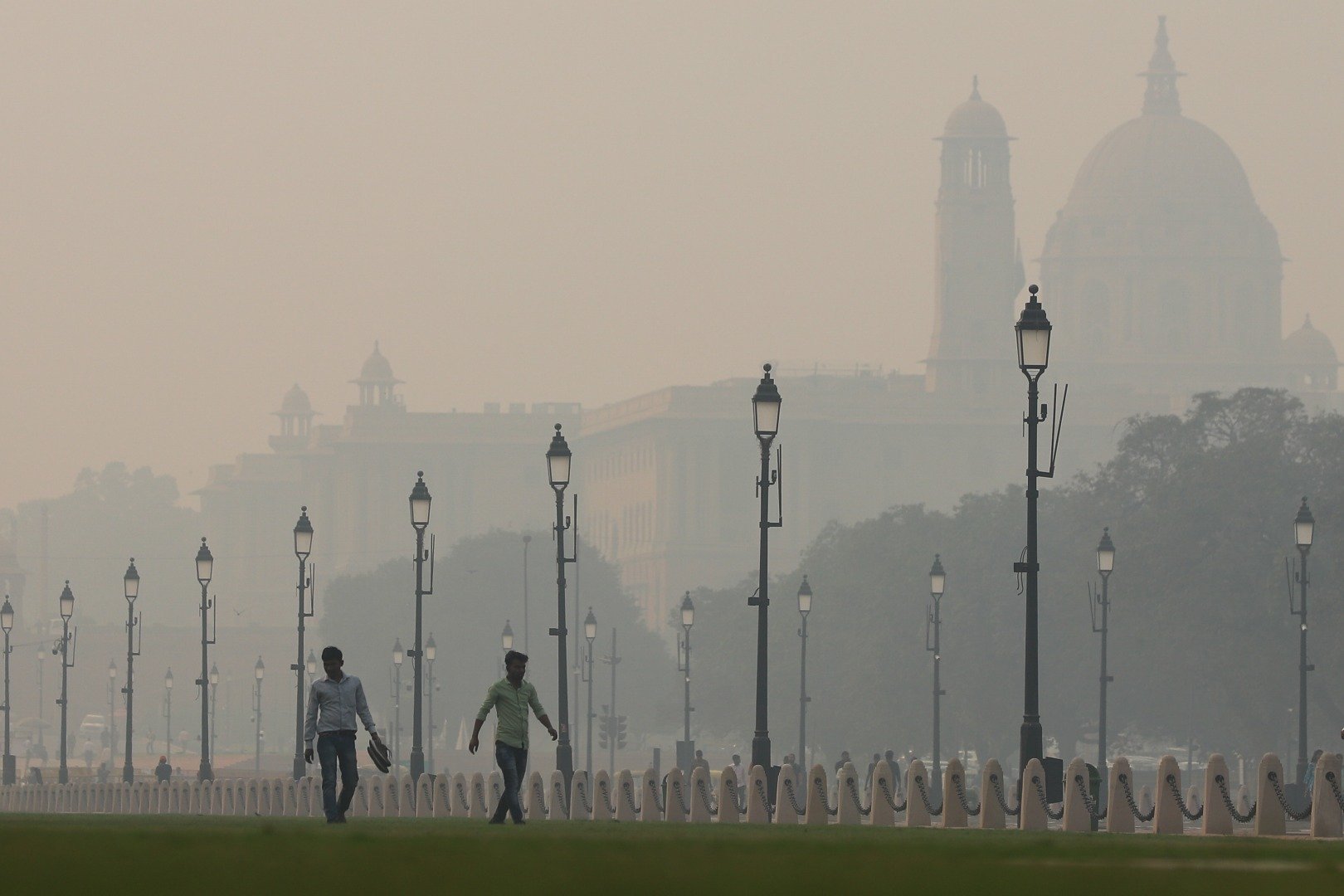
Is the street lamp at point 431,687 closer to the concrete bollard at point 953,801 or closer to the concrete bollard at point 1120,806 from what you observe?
the concrete bollard at point 953,801

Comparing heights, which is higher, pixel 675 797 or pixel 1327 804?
Answer: pixel 1327 804

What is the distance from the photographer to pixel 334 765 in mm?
30016

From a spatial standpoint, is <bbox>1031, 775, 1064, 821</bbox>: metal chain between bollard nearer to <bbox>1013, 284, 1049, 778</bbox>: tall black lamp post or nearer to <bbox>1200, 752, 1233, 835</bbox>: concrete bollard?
<bbox>1013, 284, 1049, 778</bbox>: tall black lamp post

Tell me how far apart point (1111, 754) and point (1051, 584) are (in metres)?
18.8

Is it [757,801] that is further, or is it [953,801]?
[757,801]

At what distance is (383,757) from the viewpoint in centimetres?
2972

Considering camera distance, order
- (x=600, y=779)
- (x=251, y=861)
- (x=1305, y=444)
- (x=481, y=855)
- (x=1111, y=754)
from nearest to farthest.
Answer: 1. (x=251, y=861)
2. (x=481, y=855)
3. (x=600, y=779)
4. (x=1305, y=444)
5. (x=1111, y=754)

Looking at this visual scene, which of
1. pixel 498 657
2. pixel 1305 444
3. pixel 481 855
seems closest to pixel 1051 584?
pixel 1305 444

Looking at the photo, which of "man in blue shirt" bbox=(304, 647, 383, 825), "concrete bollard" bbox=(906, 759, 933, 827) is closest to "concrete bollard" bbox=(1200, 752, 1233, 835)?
"concrete bollard" bbox=(906, 759, 933, 827)

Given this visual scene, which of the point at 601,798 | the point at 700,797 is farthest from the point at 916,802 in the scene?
the point at 601,798

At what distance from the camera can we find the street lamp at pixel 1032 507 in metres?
33.1

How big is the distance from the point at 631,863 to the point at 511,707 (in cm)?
1148

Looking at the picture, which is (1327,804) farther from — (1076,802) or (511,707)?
(511,707)

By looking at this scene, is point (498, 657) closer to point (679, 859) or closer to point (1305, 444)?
point (1305, 444)
